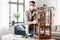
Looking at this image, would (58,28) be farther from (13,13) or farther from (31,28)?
(31,28)

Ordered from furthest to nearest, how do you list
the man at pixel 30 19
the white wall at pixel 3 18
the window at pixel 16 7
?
the window at pixel 16 7, the white wall at pixel 3 18, the man at pixel 30 19

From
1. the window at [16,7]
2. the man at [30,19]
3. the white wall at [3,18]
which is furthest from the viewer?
the window at [16,7]

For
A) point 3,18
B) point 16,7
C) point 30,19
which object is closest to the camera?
point 30,19

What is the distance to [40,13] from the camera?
2061 mm

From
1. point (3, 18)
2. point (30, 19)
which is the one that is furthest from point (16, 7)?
point (30, 19)

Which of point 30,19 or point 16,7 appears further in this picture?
point 16,7

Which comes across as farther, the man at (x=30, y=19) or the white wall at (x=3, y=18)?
the white wall at (x=3, y=18)

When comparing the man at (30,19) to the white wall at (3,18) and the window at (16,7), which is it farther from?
the window at (16,7)

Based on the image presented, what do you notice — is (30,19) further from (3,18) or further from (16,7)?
(16,7)

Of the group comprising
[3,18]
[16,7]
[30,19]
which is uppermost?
[16,7]

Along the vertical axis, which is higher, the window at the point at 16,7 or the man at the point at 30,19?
the window at the point at 16,7

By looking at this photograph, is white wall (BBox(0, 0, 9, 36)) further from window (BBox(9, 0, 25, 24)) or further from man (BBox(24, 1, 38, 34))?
man (BBox(24, 1, 38, 34))

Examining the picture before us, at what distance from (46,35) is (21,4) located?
5113mm

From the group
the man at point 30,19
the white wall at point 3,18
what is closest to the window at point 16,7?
the white wall at point 3,18
